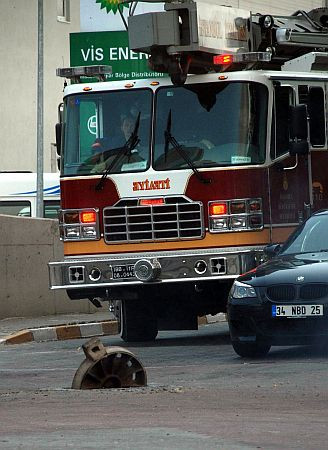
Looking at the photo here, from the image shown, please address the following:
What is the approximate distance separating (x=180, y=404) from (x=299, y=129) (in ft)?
24.4

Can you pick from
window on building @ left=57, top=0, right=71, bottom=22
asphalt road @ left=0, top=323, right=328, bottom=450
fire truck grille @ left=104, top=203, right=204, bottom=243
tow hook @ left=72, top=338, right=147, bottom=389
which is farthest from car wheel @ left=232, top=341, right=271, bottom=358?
window on building @ left=57, top=0, right=71, bottom=22

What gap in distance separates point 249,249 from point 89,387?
5642 mm

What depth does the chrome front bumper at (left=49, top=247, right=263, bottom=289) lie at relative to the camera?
18.5m

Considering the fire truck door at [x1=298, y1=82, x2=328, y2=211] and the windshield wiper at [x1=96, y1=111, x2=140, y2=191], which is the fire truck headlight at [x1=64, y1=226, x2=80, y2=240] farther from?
the fire truck door at [x1=298, y1=82, x2=328, y2=211]

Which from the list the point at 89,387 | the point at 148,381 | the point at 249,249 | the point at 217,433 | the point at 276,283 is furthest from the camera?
the point at 249,249

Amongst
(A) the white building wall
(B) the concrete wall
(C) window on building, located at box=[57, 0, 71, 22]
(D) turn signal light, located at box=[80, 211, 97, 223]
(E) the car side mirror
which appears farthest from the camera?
(C) window on building, located at box=[57, 0, 71, 22]

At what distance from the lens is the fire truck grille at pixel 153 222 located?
18719 millimetres

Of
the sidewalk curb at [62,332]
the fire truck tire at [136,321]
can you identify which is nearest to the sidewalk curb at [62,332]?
the sidewalk curb at [62,332]

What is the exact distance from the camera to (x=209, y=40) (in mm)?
18734

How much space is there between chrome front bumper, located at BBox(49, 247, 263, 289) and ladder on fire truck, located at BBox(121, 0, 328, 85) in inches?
80.8

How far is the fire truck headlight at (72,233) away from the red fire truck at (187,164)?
0.02m

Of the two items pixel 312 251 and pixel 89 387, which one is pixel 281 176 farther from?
pixel 89 387

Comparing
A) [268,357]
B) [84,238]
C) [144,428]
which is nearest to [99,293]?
[84,238]

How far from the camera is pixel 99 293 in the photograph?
19.1m
